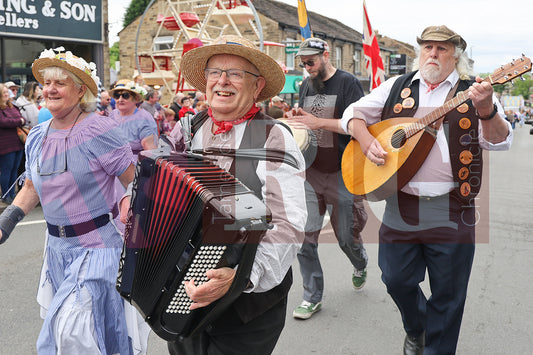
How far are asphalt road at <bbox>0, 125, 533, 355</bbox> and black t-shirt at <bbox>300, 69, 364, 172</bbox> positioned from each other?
3.94 ft

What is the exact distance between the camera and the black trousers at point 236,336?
2217mm

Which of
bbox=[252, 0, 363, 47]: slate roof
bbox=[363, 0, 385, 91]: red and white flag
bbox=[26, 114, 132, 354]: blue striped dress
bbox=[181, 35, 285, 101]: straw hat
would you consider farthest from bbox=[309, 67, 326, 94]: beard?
bbox=[252, 0, 363, 47]: slate roof

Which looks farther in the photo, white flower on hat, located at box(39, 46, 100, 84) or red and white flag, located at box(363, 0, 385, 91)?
red and white flag, located at box(363, 0, 385, 91)

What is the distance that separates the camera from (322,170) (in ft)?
14.6

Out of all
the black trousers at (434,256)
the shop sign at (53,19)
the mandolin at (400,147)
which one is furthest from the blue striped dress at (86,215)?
the shop sign at (53,19)

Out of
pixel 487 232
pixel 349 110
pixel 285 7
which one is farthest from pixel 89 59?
pixel 285 7

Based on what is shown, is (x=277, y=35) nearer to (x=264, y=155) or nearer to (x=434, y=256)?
(x=434, y=256)

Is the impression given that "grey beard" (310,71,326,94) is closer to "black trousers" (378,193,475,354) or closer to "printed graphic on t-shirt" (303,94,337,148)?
"printed graphic on t-shirt" (303,94,337,148)

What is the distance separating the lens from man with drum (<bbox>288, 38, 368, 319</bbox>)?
4.36 meters

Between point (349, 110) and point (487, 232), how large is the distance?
174 inches

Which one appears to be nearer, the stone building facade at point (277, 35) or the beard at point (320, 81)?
the beard at point (320, 81)

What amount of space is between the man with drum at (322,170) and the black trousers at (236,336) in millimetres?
2014

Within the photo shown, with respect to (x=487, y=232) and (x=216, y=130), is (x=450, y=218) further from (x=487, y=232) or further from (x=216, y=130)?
(x=487, y=232)

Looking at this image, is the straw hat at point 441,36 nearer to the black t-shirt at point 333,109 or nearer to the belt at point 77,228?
the black t-shirt at point 333,109
